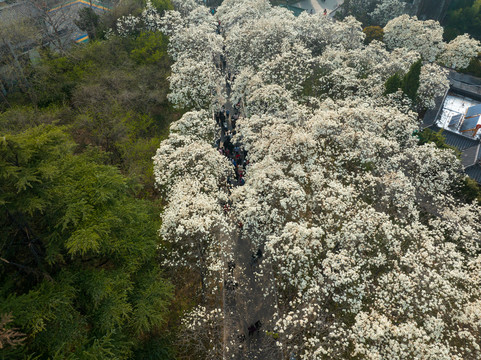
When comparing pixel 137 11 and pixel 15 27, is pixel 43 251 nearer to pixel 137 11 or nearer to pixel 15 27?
pixel 15 27

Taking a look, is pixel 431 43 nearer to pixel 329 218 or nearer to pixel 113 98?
pixel 329 218

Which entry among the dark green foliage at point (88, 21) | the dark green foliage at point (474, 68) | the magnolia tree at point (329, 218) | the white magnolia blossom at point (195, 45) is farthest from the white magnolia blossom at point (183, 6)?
the dark green foliage at point (474, 68)

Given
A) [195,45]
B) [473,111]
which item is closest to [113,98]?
[195,45]

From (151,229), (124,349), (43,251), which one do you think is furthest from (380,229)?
(43,251)

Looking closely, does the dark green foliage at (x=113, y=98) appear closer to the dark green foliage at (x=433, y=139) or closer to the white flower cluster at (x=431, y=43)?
the dark green foliage at (x=433, y=139)

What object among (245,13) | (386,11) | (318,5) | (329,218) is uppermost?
(245,13)

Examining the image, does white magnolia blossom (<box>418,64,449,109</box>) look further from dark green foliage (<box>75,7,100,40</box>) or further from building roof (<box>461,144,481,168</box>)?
dark green foliage (<box>75,7,100,40</box>)

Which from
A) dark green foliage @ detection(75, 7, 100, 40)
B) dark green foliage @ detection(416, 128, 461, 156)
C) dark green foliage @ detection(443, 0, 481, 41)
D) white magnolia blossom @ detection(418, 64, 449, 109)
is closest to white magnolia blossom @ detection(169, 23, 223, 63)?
dark green foliage @ detection(75, 7, 100, 40)
